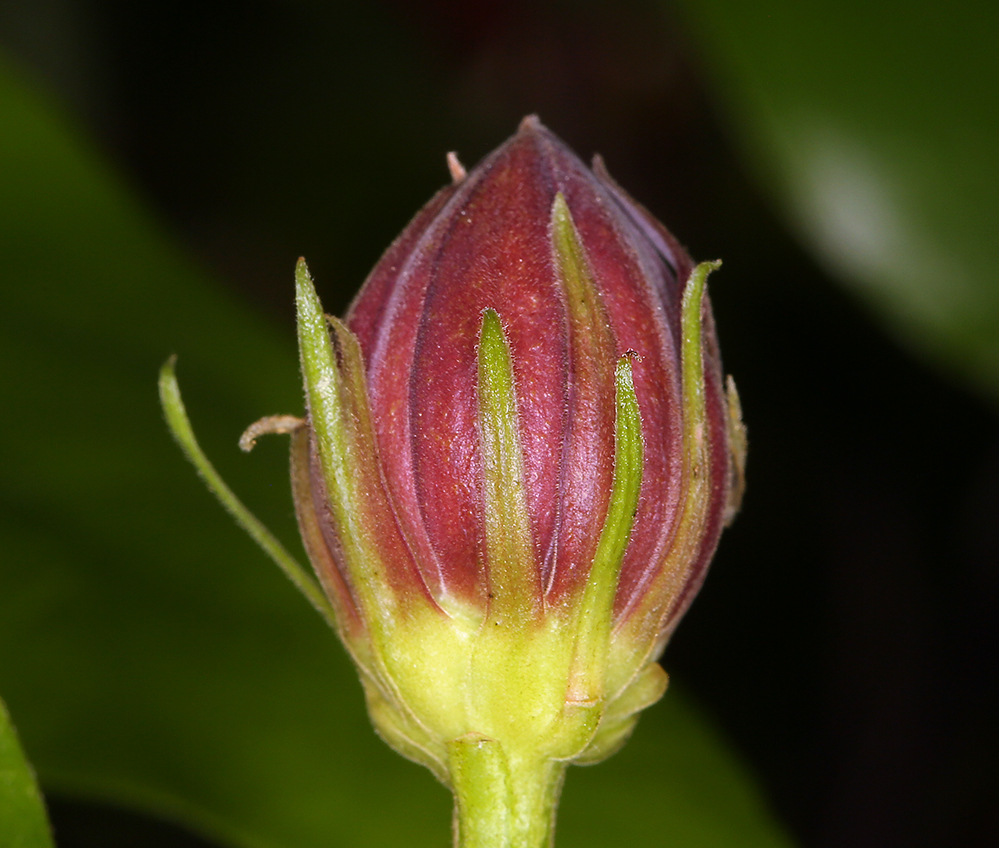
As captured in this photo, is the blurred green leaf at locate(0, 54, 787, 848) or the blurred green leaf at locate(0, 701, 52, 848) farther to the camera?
the blurred green leaf at locate(0, 54, 787, 848)

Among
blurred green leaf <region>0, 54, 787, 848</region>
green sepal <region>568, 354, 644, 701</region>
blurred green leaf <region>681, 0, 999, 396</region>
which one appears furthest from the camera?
blurred green leaf <region>681, 0, 999, 396</region>

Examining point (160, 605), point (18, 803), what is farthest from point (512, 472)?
point (160, 605)

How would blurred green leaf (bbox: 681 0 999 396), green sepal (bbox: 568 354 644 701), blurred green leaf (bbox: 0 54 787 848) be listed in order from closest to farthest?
1. green sepal (bbox: 568 354 644 701)
2. blurred green leaf (bbox: 0 54 787 848)
3. blurred green leaf (bbox: 681 0 999 396)

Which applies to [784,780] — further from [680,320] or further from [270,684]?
[680,320]

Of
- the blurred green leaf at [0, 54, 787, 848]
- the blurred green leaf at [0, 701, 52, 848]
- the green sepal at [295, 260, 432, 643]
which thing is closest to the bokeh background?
the blurred green leaf at [0, 54, 787, 848]

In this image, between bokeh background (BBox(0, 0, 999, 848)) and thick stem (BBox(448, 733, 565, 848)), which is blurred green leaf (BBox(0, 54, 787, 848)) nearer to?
bokeh background (BBox(0, 0, 999, 848))

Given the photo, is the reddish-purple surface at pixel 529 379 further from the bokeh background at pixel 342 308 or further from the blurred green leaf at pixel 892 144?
the blurred green leaf at pixel 892 144

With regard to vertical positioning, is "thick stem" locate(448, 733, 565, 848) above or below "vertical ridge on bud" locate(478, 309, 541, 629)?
below
